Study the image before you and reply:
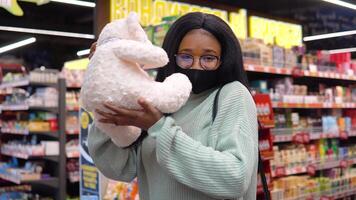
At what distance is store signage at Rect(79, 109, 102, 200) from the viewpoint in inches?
113

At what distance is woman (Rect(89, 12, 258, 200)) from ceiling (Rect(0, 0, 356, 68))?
6362mm

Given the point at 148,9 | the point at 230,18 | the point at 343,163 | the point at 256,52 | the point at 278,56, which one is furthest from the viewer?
the point at 230,18

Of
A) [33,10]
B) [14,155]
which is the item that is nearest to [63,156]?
[14,155]

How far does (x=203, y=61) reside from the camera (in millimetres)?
1262

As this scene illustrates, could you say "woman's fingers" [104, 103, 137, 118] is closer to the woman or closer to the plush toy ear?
the woman

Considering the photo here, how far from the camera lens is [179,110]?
51.3 inches

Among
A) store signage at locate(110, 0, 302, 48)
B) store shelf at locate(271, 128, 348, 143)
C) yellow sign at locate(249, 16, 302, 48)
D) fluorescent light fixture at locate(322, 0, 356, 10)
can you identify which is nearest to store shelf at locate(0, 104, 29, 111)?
store signage at locate(110, 0, 302, 48)

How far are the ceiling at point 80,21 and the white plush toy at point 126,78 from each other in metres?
6.46

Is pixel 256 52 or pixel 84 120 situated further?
pixel 256 52

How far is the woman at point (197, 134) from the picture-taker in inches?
42.8

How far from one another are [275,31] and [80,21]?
6237 mm

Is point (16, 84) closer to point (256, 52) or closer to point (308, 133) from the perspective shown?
point (256, 52)

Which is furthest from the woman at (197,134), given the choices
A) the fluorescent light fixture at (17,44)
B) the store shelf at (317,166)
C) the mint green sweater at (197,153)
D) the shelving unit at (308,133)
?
the fluorescent light fixture at (17,44)

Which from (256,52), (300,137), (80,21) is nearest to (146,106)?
(256,52)
